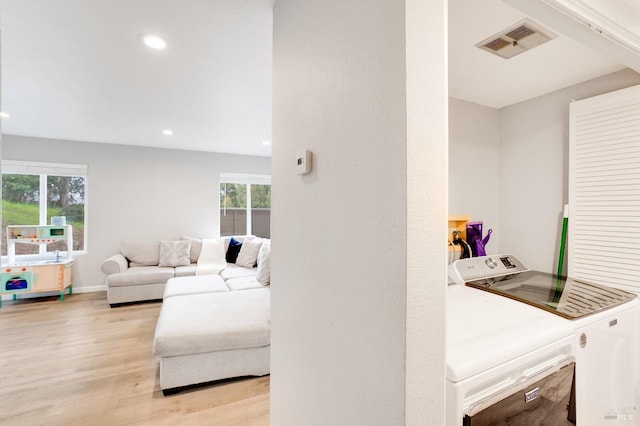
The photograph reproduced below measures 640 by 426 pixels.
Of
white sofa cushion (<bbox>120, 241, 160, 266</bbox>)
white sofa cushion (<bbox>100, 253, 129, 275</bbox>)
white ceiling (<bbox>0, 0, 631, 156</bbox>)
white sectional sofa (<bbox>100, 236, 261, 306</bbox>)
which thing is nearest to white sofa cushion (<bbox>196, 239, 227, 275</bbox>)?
white sectional sofa (<bbox>100, 236, 261, 306</bbox>)

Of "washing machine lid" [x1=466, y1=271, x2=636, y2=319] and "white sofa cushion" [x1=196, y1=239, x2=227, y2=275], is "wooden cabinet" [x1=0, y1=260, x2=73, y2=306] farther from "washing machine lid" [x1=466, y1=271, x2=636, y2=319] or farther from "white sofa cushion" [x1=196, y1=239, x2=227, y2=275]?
"washing machine lid" [x1=466, y1=271, x2=636, y2=319]

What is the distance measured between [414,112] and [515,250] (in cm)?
223

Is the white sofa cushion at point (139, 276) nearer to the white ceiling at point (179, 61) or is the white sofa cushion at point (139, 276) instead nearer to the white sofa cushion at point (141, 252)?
the white sofa cushion at point (141, 252)

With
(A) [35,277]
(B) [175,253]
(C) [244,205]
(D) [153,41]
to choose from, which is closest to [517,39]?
(D) [153,41]

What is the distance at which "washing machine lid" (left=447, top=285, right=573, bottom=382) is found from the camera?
0.81 m

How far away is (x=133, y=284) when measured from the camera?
406 centimetres

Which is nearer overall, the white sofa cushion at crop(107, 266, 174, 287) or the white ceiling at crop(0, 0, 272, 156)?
the white ceiling at crop(0, 0, 272, 156)

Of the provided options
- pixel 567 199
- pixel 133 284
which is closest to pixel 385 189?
pixel 567 199

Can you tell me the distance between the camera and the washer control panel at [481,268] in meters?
1.61

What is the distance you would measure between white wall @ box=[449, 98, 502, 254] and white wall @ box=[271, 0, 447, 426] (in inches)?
56.8

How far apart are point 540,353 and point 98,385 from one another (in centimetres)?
284

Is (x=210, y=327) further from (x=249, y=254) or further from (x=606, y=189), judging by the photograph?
(x=606, y=189)

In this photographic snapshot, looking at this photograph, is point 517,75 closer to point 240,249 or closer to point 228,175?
point 240,249

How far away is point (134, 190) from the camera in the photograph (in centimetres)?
493
